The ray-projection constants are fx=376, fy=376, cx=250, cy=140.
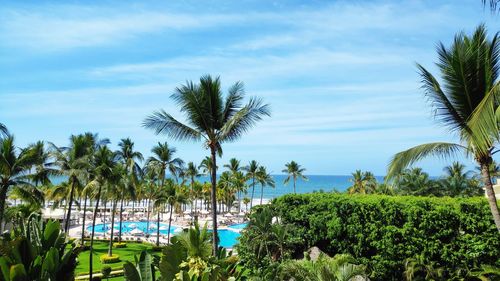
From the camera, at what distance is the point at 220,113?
663 inches

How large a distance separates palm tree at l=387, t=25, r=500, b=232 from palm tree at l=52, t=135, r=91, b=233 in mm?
26232

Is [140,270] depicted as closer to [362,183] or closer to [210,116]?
[210,116]

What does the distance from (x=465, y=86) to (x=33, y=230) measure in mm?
11913

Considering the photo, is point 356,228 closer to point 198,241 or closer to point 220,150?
point 220,150

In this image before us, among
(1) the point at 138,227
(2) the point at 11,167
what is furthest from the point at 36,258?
(1) the point at 138,227

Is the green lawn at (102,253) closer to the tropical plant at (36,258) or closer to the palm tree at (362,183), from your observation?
the tropical plant at (36,258)

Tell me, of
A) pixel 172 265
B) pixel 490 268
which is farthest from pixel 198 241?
pixel 490 268

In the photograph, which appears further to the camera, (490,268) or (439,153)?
(490,268)

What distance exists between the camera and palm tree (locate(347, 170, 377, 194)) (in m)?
55.6

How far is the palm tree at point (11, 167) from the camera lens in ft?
70.0

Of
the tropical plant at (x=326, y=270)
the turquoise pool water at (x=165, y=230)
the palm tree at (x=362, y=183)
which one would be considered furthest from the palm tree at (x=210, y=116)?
the palm tree at (x=362, y=183)

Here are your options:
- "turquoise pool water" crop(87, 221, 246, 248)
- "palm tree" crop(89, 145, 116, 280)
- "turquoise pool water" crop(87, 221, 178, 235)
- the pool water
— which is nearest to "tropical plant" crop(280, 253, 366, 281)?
"palm tree" crop(89, 145, 116, 280)

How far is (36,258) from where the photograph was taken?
8.39 meters

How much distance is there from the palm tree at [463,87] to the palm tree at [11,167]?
20.9 meters
